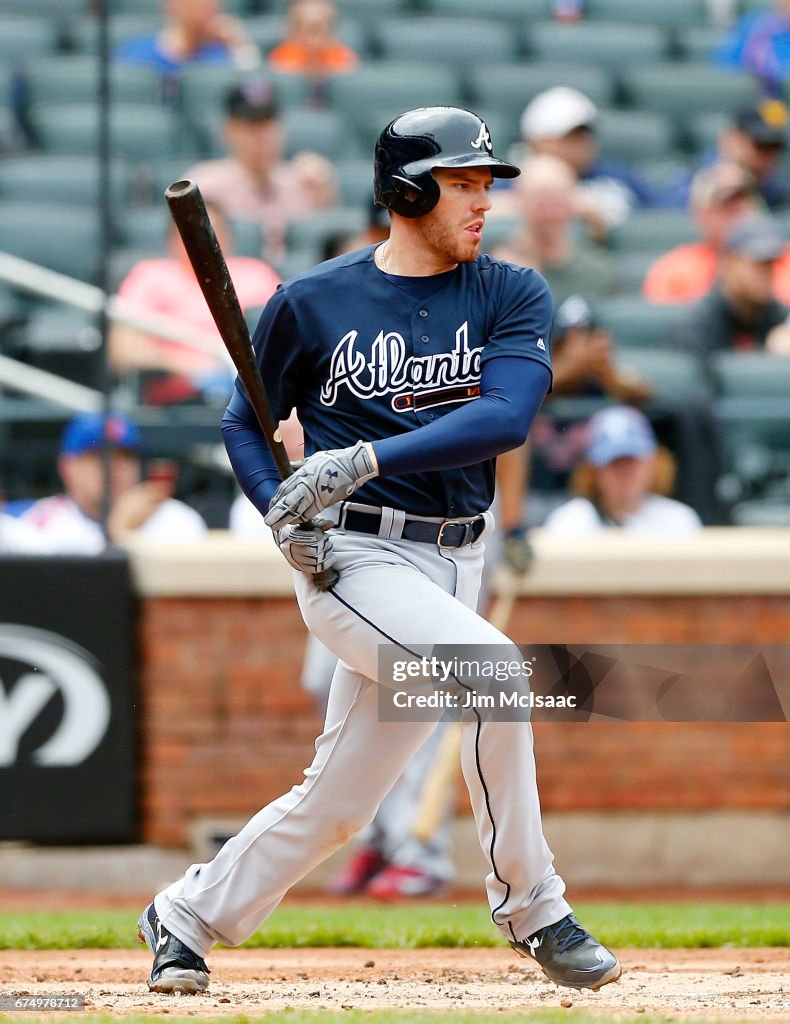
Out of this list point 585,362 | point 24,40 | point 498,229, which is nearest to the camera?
point 585,362

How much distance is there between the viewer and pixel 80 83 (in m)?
10.3

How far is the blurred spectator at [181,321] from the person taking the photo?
7.64m

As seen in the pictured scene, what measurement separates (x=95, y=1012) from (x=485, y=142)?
2097 mm

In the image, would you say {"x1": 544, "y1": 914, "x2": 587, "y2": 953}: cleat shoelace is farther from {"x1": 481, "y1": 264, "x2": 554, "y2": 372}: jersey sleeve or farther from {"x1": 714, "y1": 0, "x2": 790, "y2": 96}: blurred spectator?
{"x1": 714, "y1": 0, "x2": 790, "y2": 96}: blurred spectator

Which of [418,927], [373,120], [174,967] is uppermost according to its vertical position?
[373,120]

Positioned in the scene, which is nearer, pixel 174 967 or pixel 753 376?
pixel 174 967

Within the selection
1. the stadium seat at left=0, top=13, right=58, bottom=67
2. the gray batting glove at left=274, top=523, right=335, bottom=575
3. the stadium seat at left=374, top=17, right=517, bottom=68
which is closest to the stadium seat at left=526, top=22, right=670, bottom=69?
the stadium seat at left=374, top=17, right=517, bottom=68

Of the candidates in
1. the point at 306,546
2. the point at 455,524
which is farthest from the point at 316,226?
the point at 306,546

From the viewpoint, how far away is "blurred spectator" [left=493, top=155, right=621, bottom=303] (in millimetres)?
7844

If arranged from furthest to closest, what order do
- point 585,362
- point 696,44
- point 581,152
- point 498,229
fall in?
point 696,44, point 581,152, point 498,229, point 585,362

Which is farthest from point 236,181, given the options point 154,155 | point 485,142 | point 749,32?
point 485,142

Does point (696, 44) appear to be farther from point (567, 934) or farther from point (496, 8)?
point (567, 934)

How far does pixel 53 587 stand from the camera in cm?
722

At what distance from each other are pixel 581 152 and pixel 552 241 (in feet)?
4.72
